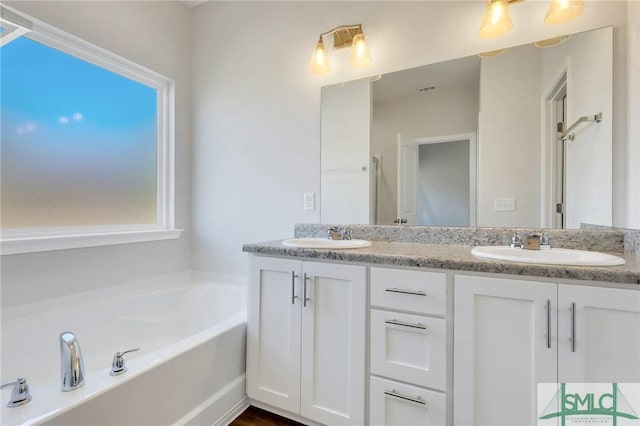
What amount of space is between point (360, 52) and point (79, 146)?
1875mm

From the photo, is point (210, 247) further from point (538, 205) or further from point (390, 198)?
point (538, 205)

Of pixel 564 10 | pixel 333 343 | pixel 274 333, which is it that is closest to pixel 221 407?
pixel 274 333

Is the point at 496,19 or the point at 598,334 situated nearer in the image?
the point at 598,334

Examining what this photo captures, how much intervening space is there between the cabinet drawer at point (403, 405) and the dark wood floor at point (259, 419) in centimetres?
50

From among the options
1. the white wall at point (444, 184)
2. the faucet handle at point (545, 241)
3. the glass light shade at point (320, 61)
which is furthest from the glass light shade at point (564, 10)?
the glass light shade at point (320, 61)

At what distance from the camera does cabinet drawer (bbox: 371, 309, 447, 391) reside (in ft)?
3.83

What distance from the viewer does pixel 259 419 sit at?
1574mm

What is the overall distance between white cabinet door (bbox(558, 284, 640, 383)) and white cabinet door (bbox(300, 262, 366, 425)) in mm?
705

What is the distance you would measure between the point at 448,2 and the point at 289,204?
1.54m

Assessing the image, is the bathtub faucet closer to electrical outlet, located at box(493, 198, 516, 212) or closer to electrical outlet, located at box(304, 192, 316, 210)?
electrical outlet, located at box(304, 192, 316, 210)

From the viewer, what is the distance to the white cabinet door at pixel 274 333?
147cm

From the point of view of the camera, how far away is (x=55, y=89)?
5.88 ft

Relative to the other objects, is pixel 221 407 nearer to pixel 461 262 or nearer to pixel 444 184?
pixel 461 262

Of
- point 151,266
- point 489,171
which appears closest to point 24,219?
point 151,266
